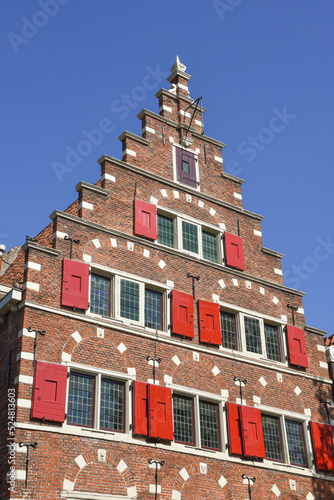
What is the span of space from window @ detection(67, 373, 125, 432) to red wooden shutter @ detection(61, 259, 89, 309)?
208cm

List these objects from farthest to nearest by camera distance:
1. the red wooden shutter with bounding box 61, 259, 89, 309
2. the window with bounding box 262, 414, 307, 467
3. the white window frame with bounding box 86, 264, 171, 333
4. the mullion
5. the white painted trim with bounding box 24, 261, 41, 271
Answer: the window with bounding box 262, 414, 307, 467
the white window frame with bounding box 86, 264, 171, 333
the mullion
the red wooden shutter with bounding box 61, 259, 89, 309
the white painted trim with bounding box 24, 261, 41, 271

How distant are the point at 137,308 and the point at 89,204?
12.1ft

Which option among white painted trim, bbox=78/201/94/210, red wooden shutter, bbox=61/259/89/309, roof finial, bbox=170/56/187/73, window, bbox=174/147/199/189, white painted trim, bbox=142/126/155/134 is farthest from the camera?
roof finial, bbox=170/56/187/73

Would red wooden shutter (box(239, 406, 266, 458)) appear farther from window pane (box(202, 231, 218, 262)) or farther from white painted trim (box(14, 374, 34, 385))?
white painted trim (box(14, 374, 34, 385))

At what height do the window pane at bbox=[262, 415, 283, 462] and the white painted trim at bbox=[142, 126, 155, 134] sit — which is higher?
the white painted trim at bbox=[142, 126, 155, 134]

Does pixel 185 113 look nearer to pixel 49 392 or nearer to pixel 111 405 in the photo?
pixel 111 405

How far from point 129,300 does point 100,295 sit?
3.10 ft

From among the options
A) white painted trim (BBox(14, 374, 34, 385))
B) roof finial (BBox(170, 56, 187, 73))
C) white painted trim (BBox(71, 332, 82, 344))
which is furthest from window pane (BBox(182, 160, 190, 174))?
white painted trim (BBox(14, 374, 34, 385))

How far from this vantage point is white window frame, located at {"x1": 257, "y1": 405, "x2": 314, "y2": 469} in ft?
71.5

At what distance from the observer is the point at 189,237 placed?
2372cm

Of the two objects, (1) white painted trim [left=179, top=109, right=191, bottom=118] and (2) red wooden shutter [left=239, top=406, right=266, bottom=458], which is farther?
(1) white painted trim [left=179, top=109, right=191, bottom=118]

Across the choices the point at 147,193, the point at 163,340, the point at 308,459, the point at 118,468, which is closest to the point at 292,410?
the point at 308,459

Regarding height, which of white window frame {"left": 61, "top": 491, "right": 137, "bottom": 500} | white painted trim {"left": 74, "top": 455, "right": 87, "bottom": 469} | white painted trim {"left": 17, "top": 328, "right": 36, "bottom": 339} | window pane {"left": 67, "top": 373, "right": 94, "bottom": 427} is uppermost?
white painted trim {"left": 17, "top": 328, "right": 36, "bottom": 339}

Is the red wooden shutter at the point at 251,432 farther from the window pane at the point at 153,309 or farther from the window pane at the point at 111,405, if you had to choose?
the window pane at the point at 111,405
